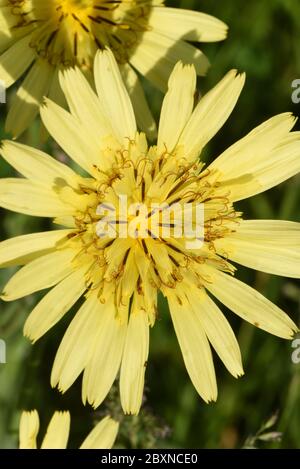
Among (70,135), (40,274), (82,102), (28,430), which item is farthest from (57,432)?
(82,102)

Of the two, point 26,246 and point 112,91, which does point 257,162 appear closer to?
point 112,91

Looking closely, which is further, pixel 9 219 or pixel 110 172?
pixel 9 219

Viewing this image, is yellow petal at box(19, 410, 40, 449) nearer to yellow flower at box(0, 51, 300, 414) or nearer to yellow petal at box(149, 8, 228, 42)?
yellow flower at box(0, 51, 300, 414)

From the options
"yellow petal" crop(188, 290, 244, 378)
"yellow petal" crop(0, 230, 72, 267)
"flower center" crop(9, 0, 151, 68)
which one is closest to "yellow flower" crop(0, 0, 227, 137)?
"flower center" crop(9, 0, 151, 68)

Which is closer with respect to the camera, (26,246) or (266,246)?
(26,246)

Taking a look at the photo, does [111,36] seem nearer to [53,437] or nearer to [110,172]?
[110,172]

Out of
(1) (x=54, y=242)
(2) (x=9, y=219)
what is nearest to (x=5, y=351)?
(2) (x=9, y=219)

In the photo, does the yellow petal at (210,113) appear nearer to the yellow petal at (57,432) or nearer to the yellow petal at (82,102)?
the yellow petal at (82,102)
